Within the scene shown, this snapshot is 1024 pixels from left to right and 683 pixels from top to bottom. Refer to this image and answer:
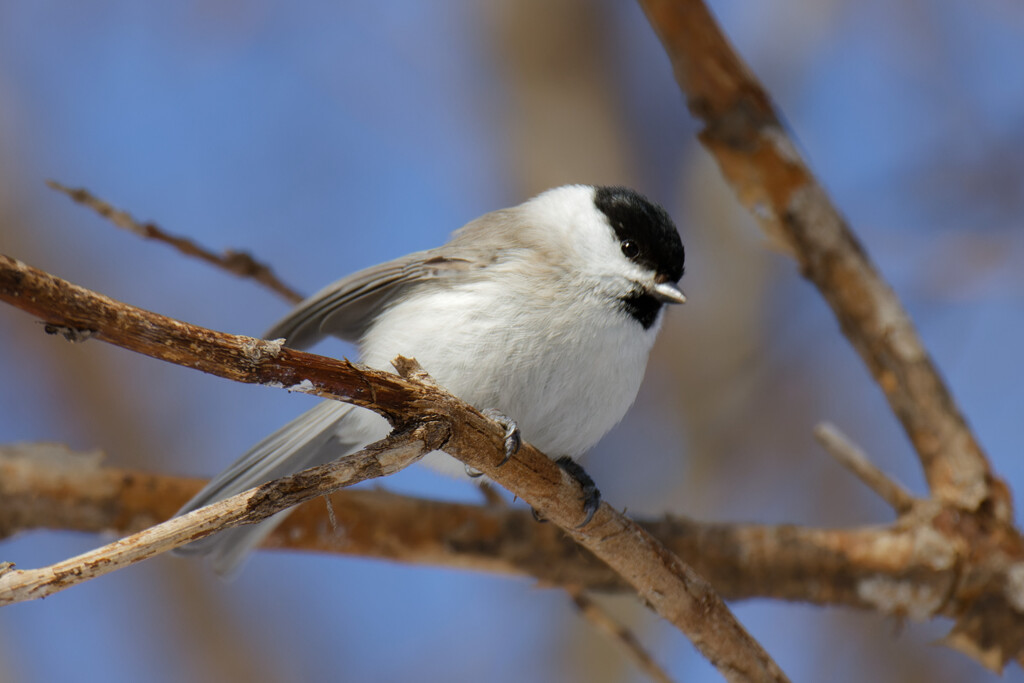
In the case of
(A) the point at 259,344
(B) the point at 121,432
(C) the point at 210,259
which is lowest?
(A) the point at 259,344

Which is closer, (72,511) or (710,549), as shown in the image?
(72,511)

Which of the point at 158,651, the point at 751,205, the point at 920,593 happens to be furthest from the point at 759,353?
the point at 158,651

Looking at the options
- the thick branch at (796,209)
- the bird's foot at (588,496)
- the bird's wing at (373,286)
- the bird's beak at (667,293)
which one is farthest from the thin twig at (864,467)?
the bird's wing at (373,286)

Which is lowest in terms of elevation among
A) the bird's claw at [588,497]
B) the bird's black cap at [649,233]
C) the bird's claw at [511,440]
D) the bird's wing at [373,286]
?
the bird's claw at [588,497]

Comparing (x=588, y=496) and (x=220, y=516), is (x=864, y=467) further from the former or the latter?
(x=220, y=516)

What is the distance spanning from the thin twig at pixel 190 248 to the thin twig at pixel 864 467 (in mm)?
1571

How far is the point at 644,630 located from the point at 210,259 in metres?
2.92

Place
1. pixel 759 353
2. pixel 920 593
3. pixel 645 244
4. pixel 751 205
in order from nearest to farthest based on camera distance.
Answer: pixel 645 244 < pixel 920 593 < pixel 751 205 < pixel 759 353

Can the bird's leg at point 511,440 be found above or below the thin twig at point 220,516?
above

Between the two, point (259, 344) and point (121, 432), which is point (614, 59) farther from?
point (259, 344)

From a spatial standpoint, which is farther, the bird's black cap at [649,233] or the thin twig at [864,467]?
the thin twig at [864,467]

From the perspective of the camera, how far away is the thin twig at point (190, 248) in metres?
1.96

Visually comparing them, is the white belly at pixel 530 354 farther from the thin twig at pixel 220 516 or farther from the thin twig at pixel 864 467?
the thin twig at pixel 864 467

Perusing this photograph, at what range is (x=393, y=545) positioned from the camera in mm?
2469
